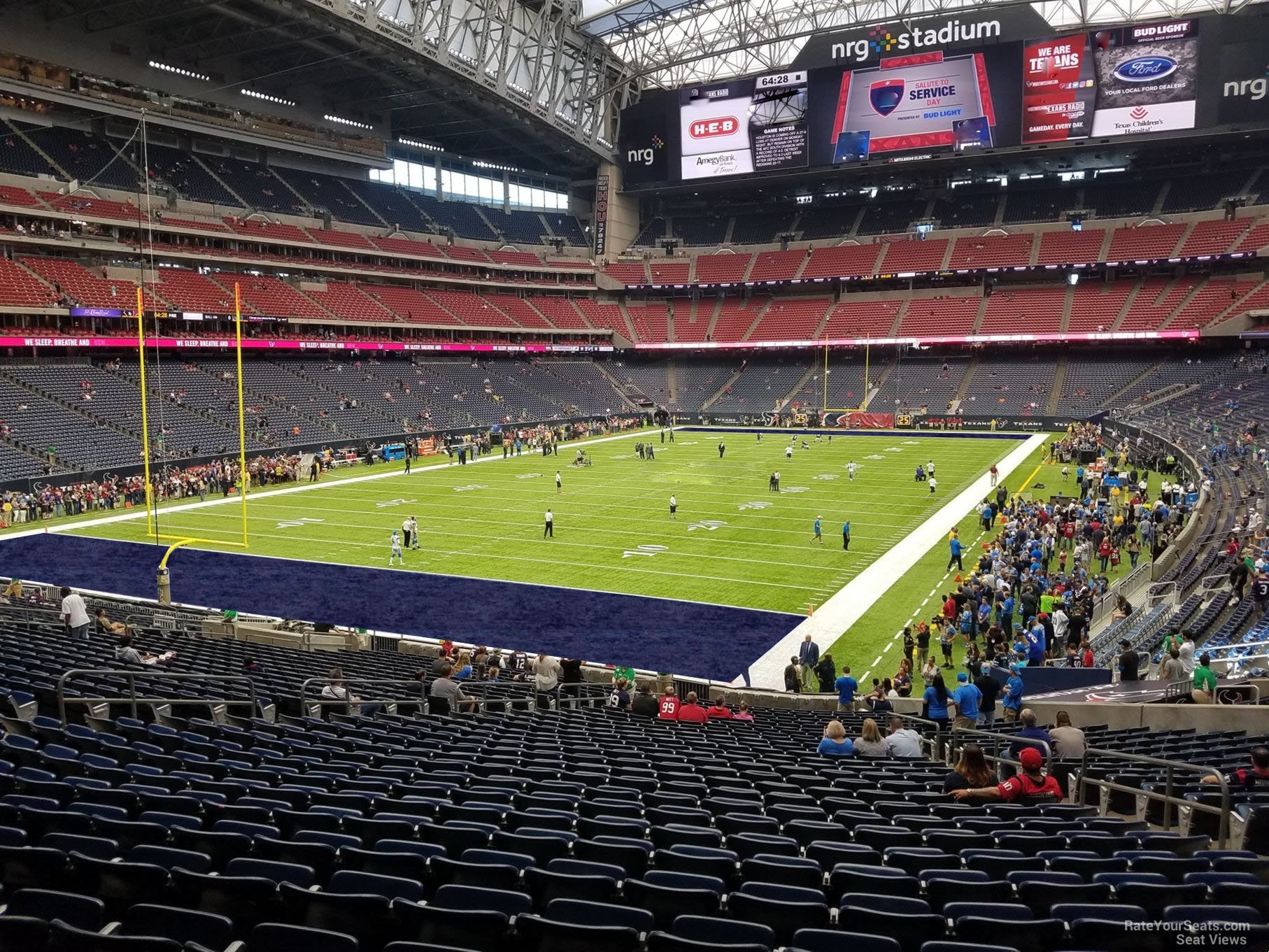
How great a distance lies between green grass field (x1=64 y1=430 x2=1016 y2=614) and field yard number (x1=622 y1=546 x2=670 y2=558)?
7 centimetres

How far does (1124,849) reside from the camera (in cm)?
590

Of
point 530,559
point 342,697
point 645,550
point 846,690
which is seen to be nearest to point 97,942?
point 342,697

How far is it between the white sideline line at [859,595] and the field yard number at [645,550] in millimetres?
6434

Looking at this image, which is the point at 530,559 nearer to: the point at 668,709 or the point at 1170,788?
the point at 668,709

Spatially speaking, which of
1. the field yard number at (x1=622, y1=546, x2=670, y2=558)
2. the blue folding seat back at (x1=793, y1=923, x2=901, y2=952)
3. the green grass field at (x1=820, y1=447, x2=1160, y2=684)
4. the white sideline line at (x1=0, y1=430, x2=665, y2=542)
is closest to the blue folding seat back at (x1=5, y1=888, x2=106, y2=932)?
the blue folding seat back at (x1=793, y1=923, x2=901, y2=952)

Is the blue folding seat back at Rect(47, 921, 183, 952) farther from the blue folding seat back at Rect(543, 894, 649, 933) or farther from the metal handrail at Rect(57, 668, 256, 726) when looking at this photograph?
the metal handrail at Rect(57, 668, 256, 726)

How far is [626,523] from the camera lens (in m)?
33.0

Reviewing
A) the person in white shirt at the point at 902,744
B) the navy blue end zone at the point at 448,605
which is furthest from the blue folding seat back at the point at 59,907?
the navy blue end zone at the point at 448,605

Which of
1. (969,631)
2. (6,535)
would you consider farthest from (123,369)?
(969,631)

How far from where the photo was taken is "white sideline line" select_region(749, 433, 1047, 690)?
1911cm

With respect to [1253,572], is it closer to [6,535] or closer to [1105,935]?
[1105,935]

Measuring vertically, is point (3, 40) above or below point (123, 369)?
above

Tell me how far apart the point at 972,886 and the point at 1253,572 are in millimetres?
16549

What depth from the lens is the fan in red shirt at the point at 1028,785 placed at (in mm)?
7575
